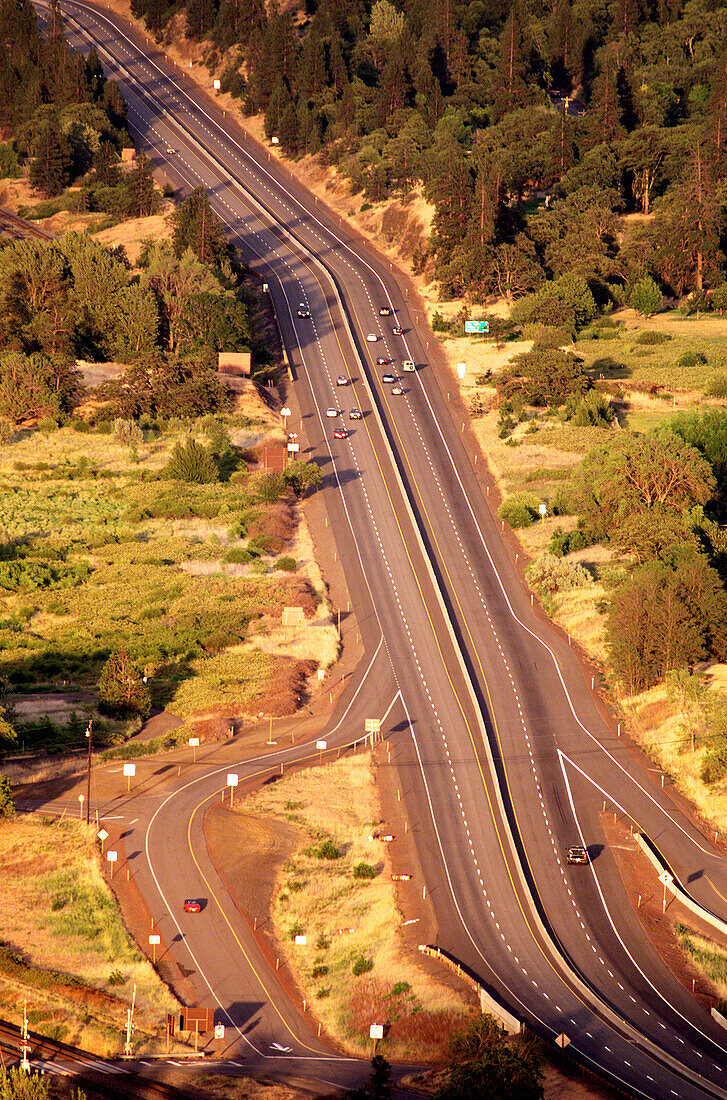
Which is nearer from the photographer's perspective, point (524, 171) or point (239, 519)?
point (239, 519)

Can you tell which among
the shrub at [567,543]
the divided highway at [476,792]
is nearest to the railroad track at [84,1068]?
the divided highway at [476,792]

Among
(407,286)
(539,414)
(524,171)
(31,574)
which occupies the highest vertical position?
(524,171)

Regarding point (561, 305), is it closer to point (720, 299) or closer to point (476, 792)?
point (720, 299)

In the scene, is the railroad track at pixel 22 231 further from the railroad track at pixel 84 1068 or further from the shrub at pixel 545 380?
the railroad track at pixel 84 1068

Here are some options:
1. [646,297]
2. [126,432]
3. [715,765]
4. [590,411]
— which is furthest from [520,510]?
[646,297]

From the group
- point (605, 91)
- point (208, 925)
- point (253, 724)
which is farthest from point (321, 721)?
point (605, 91)

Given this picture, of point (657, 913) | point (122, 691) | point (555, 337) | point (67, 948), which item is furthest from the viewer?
point (555, 337)

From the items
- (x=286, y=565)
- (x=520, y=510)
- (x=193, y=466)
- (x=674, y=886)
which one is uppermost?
(x=193, y=466)

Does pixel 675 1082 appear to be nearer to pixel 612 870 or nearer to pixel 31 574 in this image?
pixel 612 870
